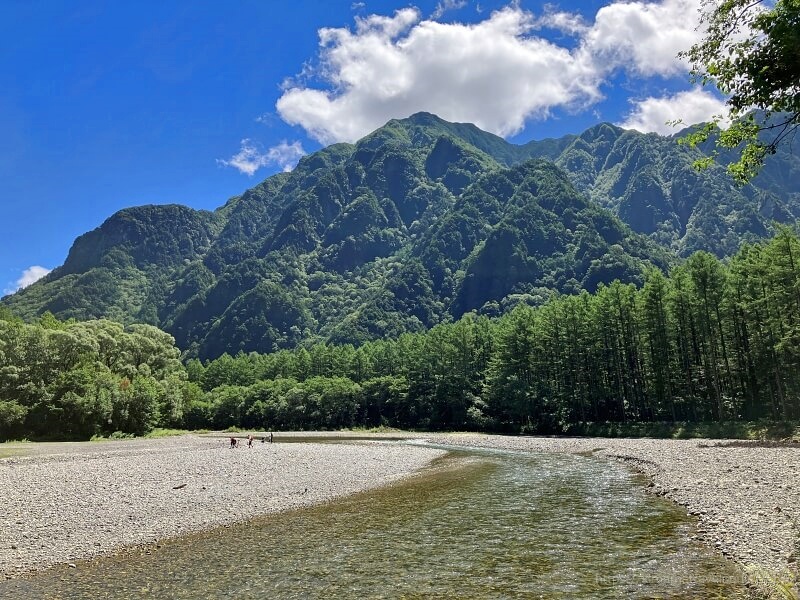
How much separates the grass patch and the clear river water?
102 feet

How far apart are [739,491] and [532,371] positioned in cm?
6774

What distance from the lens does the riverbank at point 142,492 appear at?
62.6ft

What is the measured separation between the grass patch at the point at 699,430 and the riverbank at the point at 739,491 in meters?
4.77

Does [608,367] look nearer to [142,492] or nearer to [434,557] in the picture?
[434,557]

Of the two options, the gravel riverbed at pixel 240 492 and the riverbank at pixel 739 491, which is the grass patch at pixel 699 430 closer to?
the riverbank at pixel 739 491

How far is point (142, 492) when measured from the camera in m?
27.4

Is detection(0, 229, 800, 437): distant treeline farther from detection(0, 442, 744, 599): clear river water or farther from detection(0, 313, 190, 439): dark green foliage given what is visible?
detection(0, 442, 744, 599): clear river water

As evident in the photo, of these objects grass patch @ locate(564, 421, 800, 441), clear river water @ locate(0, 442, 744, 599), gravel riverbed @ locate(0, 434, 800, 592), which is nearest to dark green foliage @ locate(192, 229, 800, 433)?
grass patch @ locate(564, 421, 800, 441)

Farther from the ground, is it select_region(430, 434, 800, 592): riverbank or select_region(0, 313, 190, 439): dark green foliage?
select_region(0, 313, 190, 439): dark green foliage

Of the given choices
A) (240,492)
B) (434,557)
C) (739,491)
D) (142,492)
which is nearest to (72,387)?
(142,492)

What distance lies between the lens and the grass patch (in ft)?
153

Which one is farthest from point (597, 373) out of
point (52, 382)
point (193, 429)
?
point (193, 429)

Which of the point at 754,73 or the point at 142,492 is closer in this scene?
the point at 754,73

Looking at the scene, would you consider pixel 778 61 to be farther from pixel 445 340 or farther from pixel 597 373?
pixel 445 340
